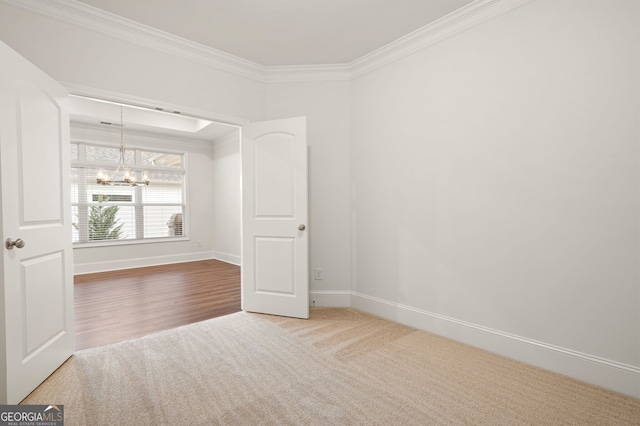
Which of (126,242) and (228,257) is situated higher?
(126,242)

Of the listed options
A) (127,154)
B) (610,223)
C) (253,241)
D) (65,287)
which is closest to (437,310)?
(610,223)

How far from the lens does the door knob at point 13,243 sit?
1896 mm

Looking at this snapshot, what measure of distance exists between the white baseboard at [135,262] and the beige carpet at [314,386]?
4295 millimetres

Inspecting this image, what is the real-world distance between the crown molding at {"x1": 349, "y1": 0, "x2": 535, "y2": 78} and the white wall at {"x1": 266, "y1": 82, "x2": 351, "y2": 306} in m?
0.41

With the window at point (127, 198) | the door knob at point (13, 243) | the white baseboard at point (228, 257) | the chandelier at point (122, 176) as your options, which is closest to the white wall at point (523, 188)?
the door knob at point (13, 243)

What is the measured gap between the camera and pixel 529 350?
98.4 inches

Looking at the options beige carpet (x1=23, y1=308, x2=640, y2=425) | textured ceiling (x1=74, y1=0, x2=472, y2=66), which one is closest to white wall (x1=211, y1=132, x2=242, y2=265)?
textured ceiling (x1=74, y1=0, x2=472, y2=66)

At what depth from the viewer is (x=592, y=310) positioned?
2.23m

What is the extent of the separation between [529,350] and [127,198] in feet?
24.7

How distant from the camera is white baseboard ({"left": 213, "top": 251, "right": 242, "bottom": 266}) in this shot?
7.03 meters

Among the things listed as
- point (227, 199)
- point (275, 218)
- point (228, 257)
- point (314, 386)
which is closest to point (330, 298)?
point (275, 218)

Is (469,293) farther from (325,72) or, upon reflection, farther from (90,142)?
(90,142)

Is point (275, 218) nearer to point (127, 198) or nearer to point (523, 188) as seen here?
point (523, 188)

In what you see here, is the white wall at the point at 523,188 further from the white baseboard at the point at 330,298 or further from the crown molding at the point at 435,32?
the white baseboard at the point at 330,298
